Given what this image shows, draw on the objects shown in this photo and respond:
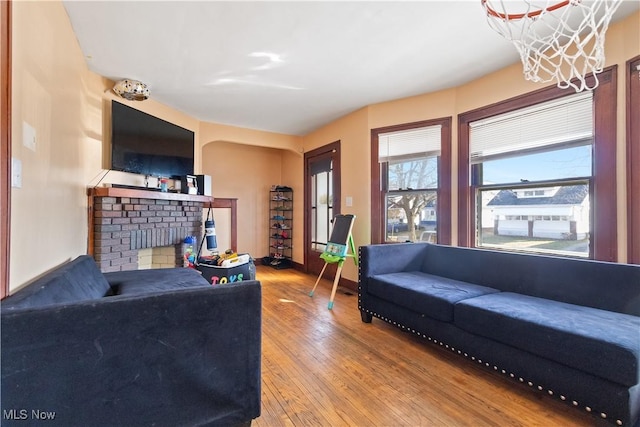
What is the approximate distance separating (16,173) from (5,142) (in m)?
0.16

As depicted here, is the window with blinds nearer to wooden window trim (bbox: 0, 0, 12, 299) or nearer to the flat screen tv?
the flat screen tv

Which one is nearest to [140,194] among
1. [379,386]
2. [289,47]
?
[289,47]

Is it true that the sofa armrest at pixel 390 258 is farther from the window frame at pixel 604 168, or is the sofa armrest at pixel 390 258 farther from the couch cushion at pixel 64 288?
the couch cushion at pixel 64 288

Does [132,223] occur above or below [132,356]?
above

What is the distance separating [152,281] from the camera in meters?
2.30

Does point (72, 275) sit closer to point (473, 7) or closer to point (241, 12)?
point (241, 12)

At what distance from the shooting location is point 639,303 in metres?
1.75

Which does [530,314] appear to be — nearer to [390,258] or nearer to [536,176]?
[390,258]

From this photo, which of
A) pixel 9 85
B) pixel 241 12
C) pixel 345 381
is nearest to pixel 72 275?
pixel 9 85

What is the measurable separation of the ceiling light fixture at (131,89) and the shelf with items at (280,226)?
2.79m

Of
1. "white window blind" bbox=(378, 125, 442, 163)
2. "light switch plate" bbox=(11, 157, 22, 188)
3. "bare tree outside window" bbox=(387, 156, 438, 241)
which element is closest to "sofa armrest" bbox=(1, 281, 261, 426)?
"light switch plate" bbox=(11, 157, 22, 188)

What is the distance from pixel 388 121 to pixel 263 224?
325cm

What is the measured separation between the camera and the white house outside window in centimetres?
237

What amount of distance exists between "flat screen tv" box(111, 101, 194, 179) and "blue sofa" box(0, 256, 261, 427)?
2.22 meters
